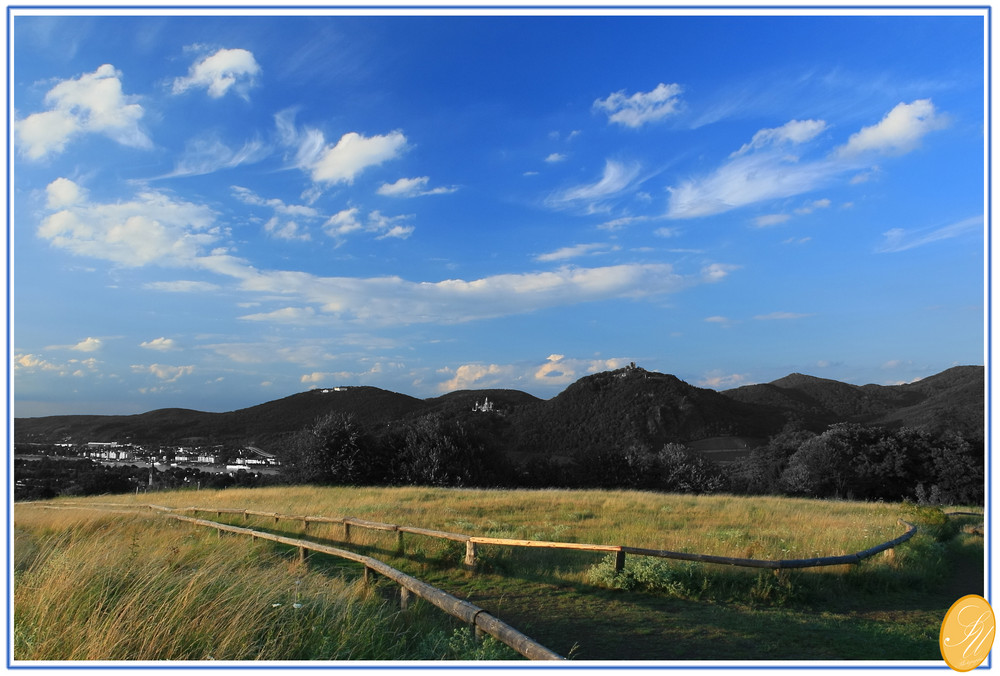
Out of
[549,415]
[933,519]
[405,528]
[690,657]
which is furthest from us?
[549,415]

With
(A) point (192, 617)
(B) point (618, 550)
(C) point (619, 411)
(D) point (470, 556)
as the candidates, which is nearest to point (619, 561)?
(B) point (618, 550)

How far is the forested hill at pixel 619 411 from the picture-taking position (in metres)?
34.9

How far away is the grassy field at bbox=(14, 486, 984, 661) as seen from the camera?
472 centimetres

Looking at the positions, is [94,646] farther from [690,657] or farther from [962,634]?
[962,634]

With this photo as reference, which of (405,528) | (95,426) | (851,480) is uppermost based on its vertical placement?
(95,426)

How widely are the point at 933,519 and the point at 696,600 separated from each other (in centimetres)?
1247

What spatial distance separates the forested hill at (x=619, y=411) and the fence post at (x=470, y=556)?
1741 centimetres

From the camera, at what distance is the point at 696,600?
7.64m

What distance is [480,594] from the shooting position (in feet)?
26.1
